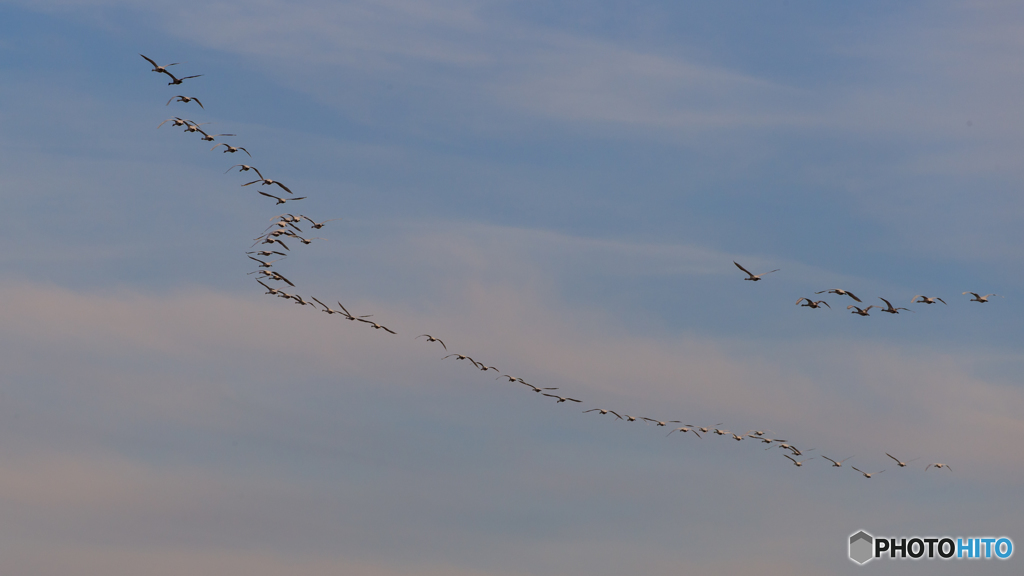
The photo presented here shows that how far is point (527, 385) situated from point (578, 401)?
6.47 m

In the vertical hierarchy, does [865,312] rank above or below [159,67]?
below

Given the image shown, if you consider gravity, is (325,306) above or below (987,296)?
below

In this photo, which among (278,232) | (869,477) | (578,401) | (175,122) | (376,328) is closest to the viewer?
(175,122)

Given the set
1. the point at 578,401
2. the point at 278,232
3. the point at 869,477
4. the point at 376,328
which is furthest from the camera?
the point at 869,477

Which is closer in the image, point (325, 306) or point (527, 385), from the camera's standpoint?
point (325, 306)

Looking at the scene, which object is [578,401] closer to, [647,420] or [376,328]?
[647,420]

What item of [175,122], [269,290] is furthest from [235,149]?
[269,290]

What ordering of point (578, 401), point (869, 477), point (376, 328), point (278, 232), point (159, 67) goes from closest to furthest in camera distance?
1. point (159, 67)
2. point (278, 232)
3. point (376, 328)
4. point (578, 401)
5. point (869, 477)

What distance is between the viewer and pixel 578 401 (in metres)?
153

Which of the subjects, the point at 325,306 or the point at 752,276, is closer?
the point at 752,276

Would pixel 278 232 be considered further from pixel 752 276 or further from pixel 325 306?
pixel 752 276

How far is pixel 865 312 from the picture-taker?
125 m

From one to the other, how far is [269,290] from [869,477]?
81.0 m

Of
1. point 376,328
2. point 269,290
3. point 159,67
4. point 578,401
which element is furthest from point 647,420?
point 159,67
